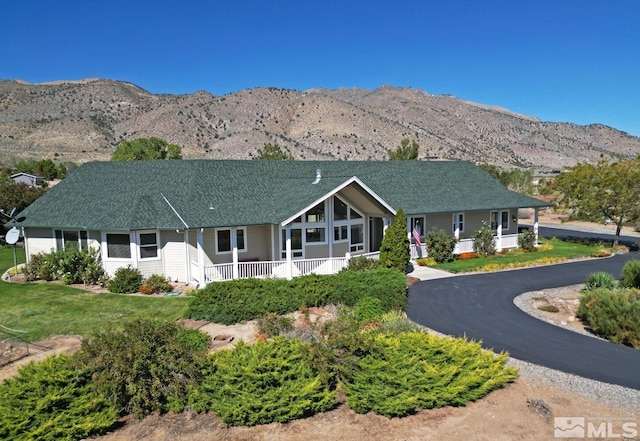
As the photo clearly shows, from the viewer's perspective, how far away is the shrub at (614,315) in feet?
45.6

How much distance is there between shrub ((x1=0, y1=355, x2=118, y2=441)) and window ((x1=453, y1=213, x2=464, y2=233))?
76.6 ft

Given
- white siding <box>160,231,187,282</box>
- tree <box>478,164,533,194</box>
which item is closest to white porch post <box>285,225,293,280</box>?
white siding <box>160,231,187,282</box>

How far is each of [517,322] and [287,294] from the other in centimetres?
824

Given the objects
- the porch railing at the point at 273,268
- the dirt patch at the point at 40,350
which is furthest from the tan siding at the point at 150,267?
the dirt patch at the point at 40,350

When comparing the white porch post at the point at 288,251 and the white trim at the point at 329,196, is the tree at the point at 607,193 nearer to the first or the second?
the white trim at the point at 329,196

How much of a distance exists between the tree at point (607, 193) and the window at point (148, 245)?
27.3m

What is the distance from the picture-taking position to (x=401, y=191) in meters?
28.3

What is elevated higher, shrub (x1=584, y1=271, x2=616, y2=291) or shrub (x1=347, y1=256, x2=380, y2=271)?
shrub (x1=347, y1=256, x2=380, y2=271)

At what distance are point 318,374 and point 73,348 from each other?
8076mm

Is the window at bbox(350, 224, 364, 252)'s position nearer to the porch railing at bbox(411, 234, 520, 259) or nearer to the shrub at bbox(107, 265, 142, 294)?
the porch railing at bbox(411, 234, 520, 259)

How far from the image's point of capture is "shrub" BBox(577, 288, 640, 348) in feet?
45.6

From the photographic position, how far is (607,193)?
29.7 m

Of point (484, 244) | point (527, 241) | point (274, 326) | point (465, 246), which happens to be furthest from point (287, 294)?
point (527, 241)

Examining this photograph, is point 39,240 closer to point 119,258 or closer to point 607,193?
point 119,258
